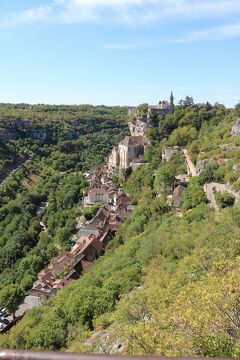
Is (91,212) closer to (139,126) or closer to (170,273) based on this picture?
(139,126)

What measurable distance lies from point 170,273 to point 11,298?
17.6 meters

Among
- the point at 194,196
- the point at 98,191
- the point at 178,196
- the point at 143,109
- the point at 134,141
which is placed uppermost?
the point at 143,109

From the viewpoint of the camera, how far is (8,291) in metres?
33.6

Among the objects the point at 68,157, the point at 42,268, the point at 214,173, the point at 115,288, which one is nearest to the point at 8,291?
the point at 42,268

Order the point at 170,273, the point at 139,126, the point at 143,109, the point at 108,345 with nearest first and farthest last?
the point at 108,345 < the point at 170,273 < the point at 139,126 < the point at 143,109

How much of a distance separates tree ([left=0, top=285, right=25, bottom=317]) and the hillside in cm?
452

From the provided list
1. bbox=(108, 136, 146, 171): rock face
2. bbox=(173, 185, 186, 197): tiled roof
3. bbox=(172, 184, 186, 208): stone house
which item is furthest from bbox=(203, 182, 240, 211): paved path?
bbox=(108, 136, 146, 171): rock face

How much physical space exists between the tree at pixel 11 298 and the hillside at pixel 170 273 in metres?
4.52

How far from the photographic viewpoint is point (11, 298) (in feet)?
109

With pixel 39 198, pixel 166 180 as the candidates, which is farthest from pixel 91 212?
pixel 39 198

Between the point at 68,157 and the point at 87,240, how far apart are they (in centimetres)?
4886

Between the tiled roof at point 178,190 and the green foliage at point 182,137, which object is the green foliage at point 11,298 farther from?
the green foliage at point 182,137

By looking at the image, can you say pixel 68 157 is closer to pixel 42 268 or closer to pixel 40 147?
pixel 40 147

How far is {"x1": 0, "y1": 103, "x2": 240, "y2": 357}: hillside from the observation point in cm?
966
